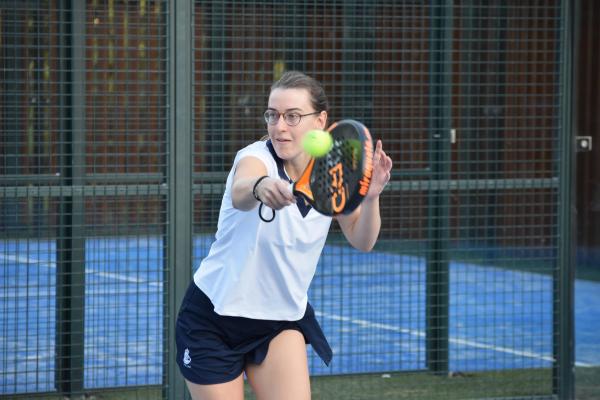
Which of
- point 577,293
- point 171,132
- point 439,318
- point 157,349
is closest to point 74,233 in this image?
point 171,132

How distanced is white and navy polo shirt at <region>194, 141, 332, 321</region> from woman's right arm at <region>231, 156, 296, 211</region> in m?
0.07

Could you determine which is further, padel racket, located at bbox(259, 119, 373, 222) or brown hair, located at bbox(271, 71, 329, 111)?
brown hair, located at bbox(271, 71, 329, 111)

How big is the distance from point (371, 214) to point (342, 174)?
775 millimetres

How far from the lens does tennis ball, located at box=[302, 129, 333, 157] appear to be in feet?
11.0

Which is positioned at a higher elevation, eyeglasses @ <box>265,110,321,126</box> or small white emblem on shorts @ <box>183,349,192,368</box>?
eyeglasses @ <box>265,110,321,126</box>

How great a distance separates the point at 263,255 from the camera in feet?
13.5

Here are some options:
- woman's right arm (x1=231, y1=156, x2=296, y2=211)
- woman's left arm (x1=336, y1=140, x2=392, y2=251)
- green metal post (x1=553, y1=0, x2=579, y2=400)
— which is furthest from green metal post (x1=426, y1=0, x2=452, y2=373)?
woman's right arm (x1=231, y1=156, x2=296, y2=211)

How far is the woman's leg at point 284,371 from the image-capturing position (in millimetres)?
4141

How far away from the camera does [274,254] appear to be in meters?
4.11

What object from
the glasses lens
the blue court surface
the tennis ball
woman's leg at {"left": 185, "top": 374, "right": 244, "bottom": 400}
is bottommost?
the blue court surface

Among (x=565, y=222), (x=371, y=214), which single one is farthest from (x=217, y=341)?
(x=565, y=222)

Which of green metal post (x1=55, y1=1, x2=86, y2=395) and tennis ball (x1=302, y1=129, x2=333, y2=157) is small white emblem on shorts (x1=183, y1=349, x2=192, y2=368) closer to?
tennis ball (x1=302, y1=129, x2=333, y2=157)

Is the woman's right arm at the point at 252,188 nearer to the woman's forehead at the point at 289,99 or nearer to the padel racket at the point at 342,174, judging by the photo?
the padel racket at the point at 342,174

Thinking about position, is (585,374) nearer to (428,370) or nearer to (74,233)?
(428,370)
